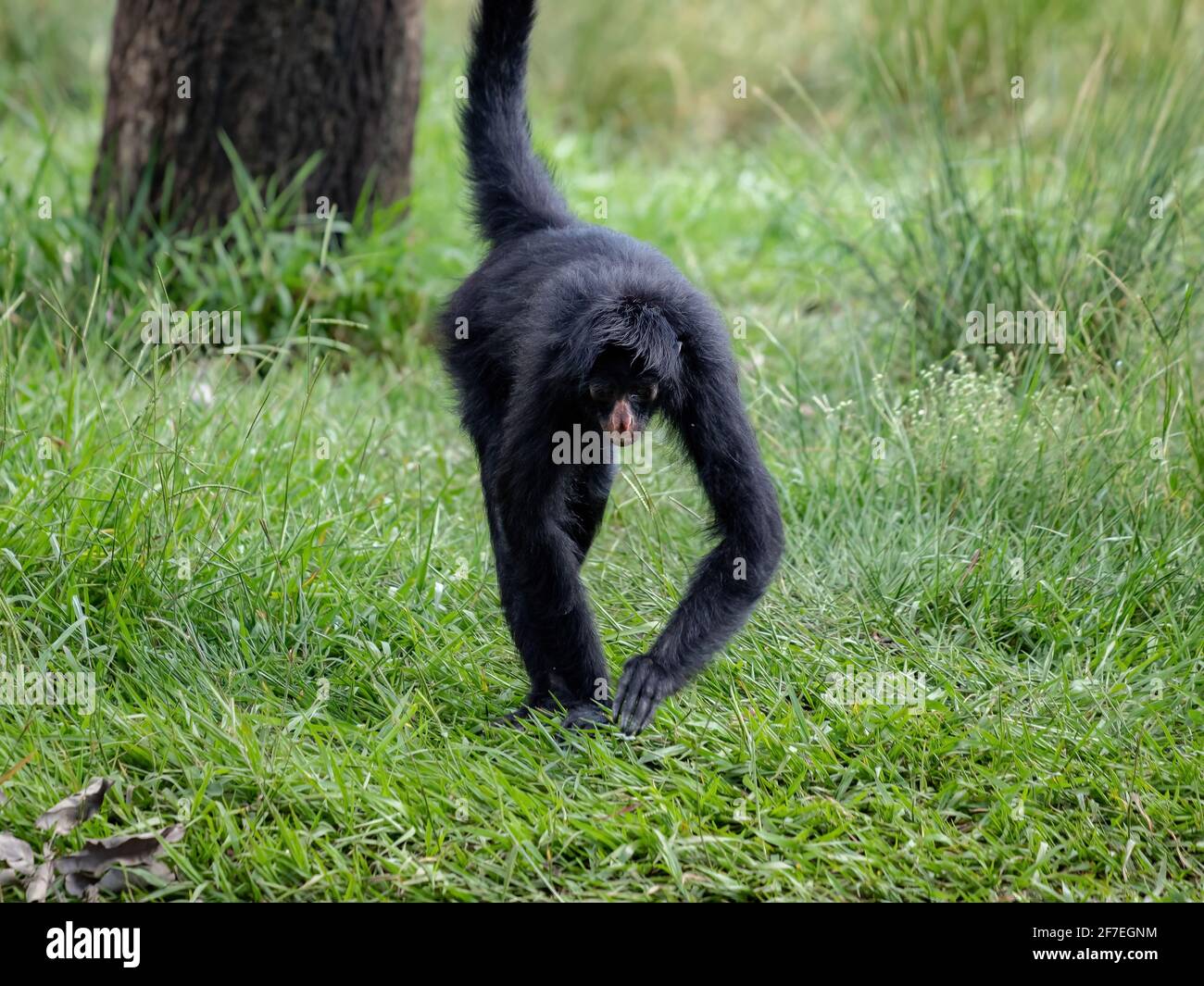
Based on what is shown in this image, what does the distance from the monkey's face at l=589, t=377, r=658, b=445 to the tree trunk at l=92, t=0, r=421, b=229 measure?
3.42 m

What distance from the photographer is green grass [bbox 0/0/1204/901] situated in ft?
10.2

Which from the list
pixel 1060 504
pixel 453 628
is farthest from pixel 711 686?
pixel 1060 504

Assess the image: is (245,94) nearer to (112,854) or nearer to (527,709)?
(527,709)

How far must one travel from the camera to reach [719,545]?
360 centimetres

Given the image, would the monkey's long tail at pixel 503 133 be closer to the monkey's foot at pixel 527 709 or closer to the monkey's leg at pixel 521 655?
the monkey's leg at pixel 521 655

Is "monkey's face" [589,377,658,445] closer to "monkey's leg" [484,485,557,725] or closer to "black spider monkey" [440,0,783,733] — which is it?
"black spider monkey" [440,0,783,733]

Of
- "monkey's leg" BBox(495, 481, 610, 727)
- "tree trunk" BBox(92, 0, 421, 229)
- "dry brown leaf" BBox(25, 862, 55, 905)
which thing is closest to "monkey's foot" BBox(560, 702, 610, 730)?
"monkey's leg" BBox(495, 481, 610, 727)

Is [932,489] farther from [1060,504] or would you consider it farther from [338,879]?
[338,879]

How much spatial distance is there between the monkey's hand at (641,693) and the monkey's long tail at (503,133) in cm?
173

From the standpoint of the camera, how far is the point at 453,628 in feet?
13.1

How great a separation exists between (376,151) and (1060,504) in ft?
12.5

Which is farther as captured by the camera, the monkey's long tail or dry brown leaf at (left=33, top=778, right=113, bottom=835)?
the monkey's long tail

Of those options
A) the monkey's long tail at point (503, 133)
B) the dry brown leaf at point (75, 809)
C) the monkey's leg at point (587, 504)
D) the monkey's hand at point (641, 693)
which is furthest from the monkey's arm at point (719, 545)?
the dry brown leaf at point (75, 809)

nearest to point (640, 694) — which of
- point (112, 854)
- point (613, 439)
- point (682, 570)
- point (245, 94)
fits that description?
point (613, 439)
